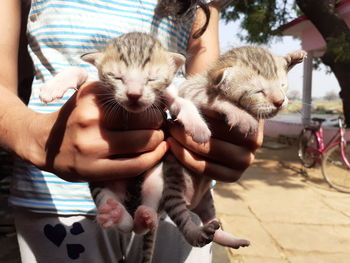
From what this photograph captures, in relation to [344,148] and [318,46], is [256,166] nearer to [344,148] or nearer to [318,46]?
[344,148]

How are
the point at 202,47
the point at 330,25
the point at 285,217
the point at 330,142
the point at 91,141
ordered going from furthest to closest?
the point at 330,25 < the point at 330,142 < the point at 285,217 < the point at 202,47 < the point at 91,141

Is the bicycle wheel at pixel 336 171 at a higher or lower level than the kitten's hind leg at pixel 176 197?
lower

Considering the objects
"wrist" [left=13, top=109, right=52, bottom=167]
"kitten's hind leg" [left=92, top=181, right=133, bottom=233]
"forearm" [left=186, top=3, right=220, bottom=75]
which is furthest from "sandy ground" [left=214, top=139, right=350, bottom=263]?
"wrist" [left=13, top=109, right=52, bottom=167]

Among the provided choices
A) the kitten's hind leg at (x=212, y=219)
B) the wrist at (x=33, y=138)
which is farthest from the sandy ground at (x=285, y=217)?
the wrist at (x=33, y=138)

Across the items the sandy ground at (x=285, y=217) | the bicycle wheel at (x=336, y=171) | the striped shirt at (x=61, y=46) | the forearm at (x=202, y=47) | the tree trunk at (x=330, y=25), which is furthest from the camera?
the tree trunk at (x=330, y=25)

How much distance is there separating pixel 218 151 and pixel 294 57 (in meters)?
0.58

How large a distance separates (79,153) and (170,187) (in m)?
0.46

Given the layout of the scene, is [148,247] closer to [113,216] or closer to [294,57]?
[113,216]

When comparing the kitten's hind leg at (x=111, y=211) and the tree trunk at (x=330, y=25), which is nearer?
the kitten's hind leg at (x=111, y=211)

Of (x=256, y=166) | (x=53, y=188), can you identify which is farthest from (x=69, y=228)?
(x=256, y=166)

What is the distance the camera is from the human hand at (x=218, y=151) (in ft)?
4.48

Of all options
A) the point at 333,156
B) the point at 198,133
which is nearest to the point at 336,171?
the point at 333,156

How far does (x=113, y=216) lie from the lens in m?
1.26

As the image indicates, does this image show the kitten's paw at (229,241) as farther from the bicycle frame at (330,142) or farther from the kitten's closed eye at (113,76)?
the bicycle frame at (330,142)
